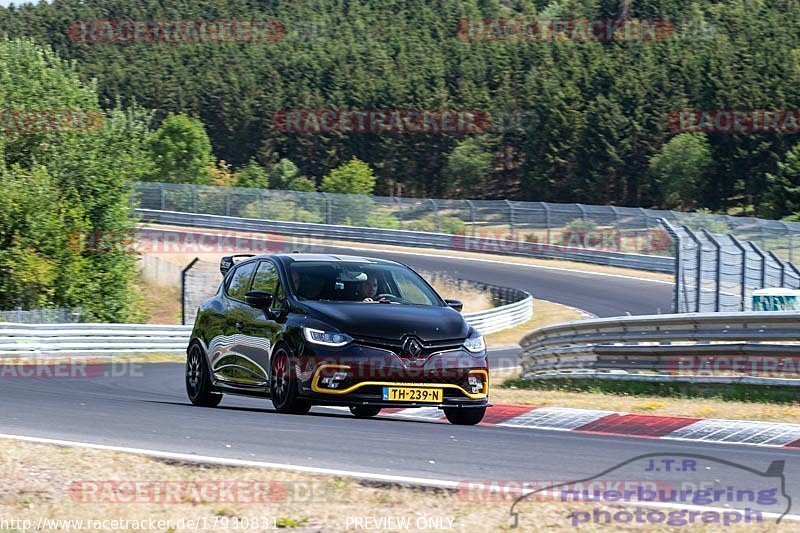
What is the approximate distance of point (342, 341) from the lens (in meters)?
10.1

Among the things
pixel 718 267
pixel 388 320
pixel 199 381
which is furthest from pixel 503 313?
pixel 388 320

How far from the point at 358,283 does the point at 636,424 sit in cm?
294

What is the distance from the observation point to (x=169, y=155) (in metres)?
106

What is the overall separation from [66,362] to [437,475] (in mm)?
17517

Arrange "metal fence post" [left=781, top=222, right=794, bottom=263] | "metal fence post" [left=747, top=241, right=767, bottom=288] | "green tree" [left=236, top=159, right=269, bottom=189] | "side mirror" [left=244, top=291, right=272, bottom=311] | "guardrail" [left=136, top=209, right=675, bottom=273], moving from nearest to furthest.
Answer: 1. "side mirror" [left=244, top=291, right=272, bottom=311]
2. "metal fence post" [left=747, top=241, right=767, bottom=288]
3. "metal fence post" [left=781, top=222, right=794, bottom=263]
4. "guardrail" [left=136, top=209, right=675, bottom=273]
5. "green tree" [left=236, top=159, right=269, bottom=189]

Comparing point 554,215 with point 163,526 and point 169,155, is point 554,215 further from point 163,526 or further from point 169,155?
point 169,155

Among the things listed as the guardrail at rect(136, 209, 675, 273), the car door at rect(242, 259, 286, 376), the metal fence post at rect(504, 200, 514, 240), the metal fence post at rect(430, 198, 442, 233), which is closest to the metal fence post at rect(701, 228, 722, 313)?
the car door at rect(242, 259, 286, 376)

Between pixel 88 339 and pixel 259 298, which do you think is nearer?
pixel 259 298

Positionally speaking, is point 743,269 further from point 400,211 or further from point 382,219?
point 382,219

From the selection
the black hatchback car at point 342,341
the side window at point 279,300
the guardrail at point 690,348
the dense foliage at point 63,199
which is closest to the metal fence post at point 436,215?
the dense foliage at point 63,199

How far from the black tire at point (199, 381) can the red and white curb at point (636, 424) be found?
187 centimetres

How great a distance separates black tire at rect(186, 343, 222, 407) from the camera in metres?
12.2

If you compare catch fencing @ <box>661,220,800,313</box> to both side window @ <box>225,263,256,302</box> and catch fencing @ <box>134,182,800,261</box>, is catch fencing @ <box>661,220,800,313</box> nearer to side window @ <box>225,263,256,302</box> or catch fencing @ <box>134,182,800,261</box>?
side window @ <box>225,263,256,302</box>

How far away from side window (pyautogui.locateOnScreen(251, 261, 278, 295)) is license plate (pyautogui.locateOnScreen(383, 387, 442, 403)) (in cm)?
182
